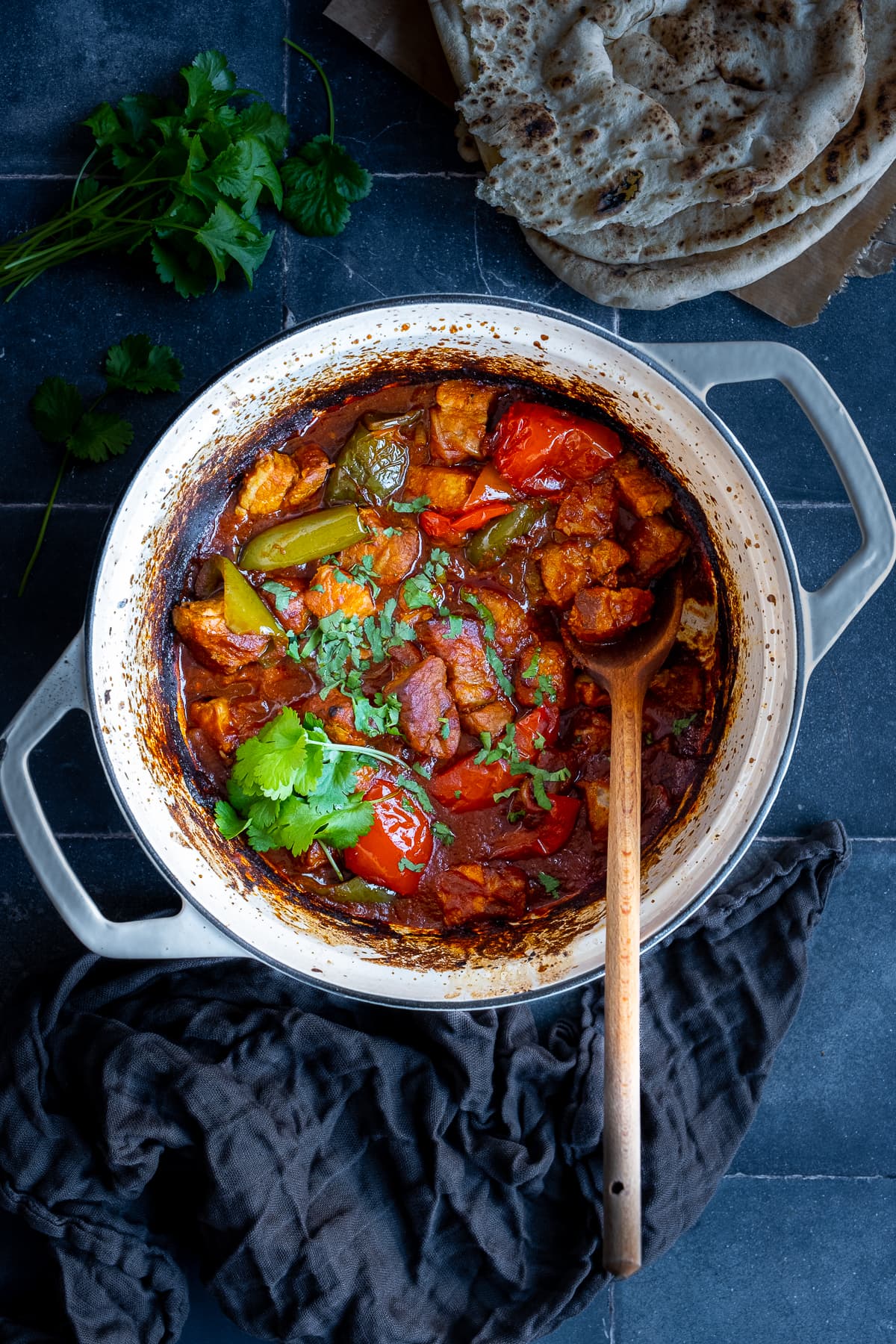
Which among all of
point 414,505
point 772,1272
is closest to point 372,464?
point 414,505

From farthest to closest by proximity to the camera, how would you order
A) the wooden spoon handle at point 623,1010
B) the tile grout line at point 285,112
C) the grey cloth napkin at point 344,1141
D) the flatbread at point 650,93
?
the tile grout line at point 285,112
the grey cloth napkin at point 344,1141
the flatbread at point 650,93
the wooden spoon handle at point 623,1010

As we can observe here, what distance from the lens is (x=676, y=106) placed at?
2.03m

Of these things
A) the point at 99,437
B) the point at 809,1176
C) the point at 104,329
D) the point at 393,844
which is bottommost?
the point at 809,1176

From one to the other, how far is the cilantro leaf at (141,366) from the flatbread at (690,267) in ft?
2.77

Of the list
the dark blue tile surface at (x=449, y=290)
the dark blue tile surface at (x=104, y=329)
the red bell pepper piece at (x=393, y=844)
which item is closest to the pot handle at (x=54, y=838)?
the red bell pepper piece at (x=393, y=844)

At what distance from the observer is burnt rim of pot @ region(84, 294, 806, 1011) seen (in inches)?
71.6

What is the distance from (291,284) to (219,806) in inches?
46.8

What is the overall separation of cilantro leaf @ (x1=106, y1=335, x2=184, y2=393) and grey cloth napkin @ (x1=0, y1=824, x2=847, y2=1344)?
1.31 m

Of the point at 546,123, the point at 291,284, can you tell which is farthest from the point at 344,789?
the point at 546,123

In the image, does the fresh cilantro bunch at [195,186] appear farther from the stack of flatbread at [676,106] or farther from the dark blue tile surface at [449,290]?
the stack of flatbread at [676,106]

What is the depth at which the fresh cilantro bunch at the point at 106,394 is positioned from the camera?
2277mm

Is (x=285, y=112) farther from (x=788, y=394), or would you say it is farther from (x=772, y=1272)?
(x=772, y=1272)

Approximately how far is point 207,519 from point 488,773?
83cm

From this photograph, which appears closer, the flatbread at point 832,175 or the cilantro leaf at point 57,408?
the flatbread at point 832,175
